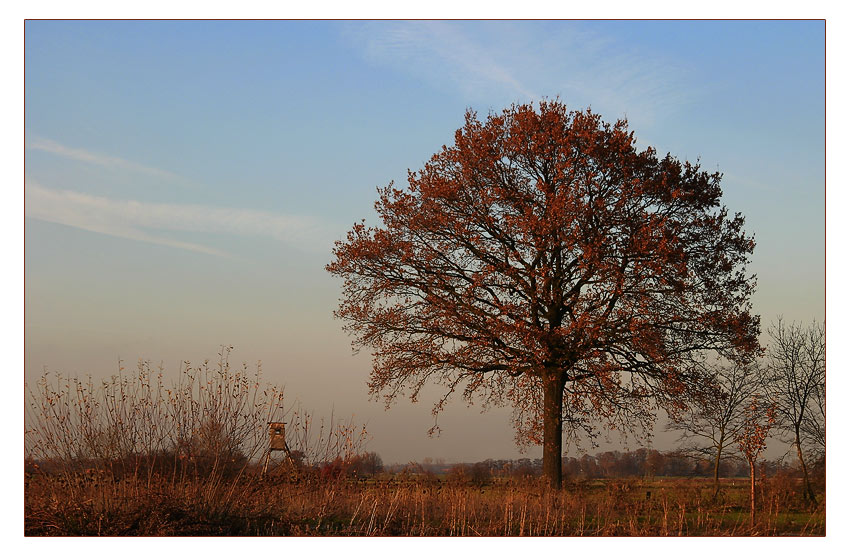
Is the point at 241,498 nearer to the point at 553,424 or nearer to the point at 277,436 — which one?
the point at 277,436

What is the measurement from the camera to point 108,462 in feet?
39.9

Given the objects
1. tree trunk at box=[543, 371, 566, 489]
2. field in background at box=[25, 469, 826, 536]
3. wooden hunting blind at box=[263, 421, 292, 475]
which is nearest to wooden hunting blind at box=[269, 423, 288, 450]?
wooden hunting blind at box=[263, 421, 292, 475]

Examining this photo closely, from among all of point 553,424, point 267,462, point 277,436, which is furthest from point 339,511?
point 553,424

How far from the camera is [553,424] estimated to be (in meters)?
19.5

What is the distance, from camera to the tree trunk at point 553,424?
19.3m

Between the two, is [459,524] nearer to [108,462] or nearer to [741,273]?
[108,462]

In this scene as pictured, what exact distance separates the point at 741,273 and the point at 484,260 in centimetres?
675

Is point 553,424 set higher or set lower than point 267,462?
lower

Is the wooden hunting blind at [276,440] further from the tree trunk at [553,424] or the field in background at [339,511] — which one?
the tree trunk at [553,424]

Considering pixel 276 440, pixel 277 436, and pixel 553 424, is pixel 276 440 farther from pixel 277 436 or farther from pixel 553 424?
pixel 553 424

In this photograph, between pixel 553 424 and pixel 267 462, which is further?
pixel 553 424

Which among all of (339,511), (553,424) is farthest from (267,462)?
(553,424)

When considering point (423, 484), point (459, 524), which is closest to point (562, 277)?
point (423, 484)

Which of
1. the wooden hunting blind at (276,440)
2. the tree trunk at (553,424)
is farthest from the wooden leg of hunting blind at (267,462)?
the tree trunk at (553,424)
